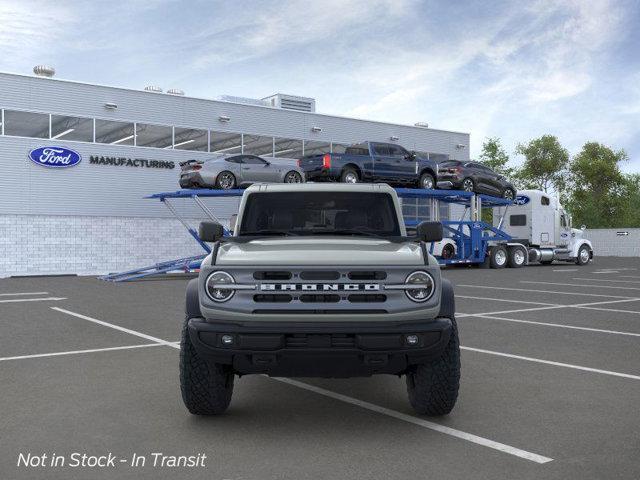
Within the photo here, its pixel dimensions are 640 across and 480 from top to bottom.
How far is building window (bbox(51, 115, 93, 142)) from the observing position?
27547 mm

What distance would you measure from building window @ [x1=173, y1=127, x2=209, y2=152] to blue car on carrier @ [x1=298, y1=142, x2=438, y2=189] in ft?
25.5

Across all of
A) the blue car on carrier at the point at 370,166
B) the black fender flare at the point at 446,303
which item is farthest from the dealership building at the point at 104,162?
the black fender flare at the point at 446,303

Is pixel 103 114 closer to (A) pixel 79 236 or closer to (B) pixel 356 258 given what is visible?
(A) pixel 79 236

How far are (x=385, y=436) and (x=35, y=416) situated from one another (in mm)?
2739

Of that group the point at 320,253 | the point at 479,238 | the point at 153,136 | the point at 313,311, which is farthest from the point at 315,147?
the point at 313,311

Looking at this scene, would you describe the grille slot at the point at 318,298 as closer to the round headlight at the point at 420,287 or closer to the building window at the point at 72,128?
the round headlight at the point at 420,287

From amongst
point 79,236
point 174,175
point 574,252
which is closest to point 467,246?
point 574,252

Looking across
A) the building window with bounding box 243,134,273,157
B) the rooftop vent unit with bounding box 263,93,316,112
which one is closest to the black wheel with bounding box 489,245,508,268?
the building window with bounding box 243,134,273,157

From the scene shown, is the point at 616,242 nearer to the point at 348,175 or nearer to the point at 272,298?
the point at 348,175

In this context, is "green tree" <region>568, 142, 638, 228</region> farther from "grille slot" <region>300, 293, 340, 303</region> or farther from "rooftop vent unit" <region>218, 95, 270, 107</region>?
"grille slot" <region>300, 293, 340, 303</region>

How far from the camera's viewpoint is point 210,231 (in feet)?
19.4

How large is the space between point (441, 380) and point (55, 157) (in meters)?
25.5

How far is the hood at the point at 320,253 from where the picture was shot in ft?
15.9

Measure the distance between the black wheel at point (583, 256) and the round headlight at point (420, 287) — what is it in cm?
3052
